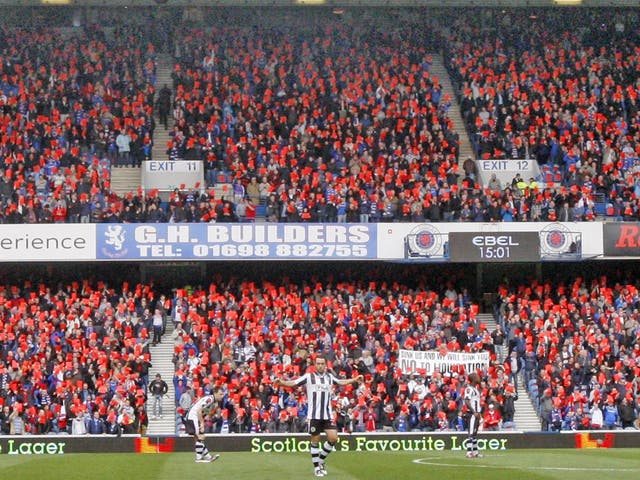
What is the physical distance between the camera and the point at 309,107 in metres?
48.2

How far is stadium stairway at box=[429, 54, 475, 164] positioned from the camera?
48125mm

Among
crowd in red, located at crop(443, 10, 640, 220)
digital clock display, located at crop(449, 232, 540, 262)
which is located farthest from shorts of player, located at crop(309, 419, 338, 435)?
crowd in red, located at crop(443, 10, 640, 220)

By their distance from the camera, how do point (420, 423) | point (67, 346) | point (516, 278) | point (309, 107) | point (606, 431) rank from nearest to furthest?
point (606, 431) < point (420, 423) < point (67, 346) < point (516, 278) < point (309, 107)

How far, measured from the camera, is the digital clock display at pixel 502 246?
42281 millimetres

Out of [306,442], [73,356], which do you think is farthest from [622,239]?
[73,356]

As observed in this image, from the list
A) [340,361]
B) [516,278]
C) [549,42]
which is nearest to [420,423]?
[340,361]

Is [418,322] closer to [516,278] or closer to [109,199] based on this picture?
[516,278]

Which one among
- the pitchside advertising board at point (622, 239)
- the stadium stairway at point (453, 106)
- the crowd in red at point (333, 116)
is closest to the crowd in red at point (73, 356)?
the crowd in red at point (333, 116)

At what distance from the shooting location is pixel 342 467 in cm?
2345

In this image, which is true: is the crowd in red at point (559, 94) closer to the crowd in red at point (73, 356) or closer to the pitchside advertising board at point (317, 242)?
the pitchside advertising board at point (317, 242)

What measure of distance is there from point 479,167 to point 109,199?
13221 mm

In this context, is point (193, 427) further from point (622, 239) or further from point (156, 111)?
point (156, 111)

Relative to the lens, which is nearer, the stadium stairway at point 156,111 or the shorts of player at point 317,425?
the shorts of player at point 317,425

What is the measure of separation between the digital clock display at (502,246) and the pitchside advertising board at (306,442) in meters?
9.66
